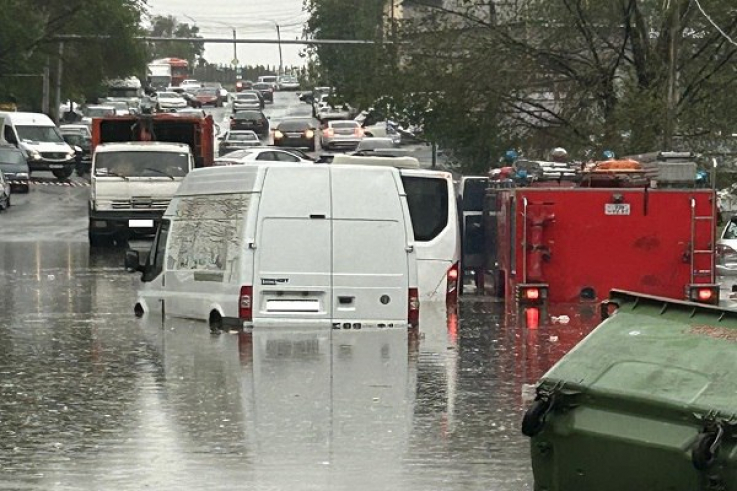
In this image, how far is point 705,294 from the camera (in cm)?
2258

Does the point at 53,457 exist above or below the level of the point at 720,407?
below

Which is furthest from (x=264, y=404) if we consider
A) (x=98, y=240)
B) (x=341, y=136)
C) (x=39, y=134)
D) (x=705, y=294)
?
(x=341, y=136)

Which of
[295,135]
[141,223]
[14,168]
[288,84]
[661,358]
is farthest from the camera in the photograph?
[288,84]

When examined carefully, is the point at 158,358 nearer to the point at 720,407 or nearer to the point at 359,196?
the point at 359,196

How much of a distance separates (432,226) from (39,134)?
3970 cm

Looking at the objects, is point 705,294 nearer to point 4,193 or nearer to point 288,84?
point 4,193

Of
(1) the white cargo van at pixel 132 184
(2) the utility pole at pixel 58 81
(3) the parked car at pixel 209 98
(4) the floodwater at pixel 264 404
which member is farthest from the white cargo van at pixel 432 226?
(3) the parked car at pixel 209 98

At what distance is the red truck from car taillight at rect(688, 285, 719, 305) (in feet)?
65.4

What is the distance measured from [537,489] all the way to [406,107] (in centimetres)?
3202

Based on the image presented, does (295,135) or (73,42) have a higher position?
(73,42)

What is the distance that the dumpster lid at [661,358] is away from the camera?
812 cm

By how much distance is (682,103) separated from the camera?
37125mm

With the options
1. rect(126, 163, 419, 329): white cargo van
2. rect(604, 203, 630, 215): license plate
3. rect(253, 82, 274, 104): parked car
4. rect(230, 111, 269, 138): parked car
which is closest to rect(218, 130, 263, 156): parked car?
rect(230, 111, 269, 138): parked car

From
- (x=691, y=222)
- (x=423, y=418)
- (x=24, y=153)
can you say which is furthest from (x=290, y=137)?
(x=423, y=418)
